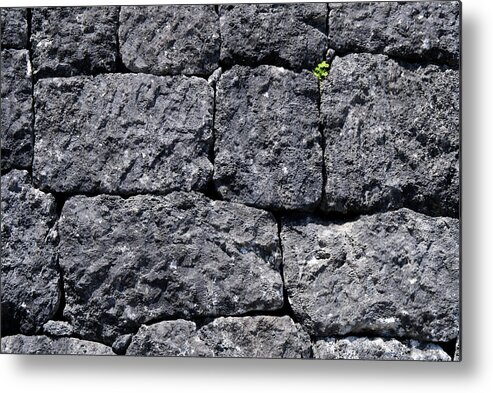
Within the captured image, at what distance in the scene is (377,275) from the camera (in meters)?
2.68

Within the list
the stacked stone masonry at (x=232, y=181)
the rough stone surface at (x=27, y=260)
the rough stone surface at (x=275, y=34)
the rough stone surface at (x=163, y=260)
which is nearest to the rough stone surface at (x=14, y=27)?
the stacked stone masonry at (x=232, y=181)

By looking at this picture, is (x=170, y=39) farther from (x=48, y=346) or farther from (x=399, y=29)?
(x=48, y=346)

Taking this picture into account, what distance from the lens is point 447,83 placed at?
2.65 m

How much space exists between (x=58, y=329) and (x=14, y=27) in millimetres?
1045

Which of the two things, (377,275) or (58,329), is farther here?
(58,329)

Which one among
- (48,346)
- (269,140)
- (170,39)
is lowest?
(48,346)

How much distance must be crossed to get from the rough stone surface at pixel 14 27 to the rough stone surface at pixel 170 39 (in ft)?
1.11

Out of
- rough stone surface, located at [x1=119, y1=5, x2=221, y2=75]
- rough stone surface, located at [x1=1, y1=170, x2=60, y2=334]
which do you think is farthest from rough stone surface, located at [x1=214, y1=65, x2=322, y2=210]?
rough stone surface, located at [x1=1, y1=170, x2=60, y2=334]

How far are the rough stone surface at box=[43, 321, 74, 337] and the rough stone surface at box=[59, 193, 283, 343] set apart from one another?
36 mm

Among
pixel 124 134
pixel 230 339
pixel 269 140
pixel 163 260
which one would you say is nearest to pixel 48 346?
pixel 163 260

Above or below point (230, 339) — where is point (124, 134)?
above

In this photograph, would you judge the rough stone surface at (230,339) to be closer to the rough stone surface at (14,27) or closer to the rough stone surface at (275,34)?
the rough stone surface at (275,34)

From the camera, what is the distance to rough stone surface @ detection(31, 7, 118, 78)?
2752 mm

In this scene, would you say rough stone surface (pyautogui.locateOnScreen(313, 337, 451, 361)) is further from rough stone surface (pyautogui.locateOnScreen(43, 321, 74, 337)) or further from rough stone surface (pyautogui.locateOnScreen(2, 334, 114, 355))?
rough stone surface (pyautogui.locateOnScreen(43, 321, 74, 337))
